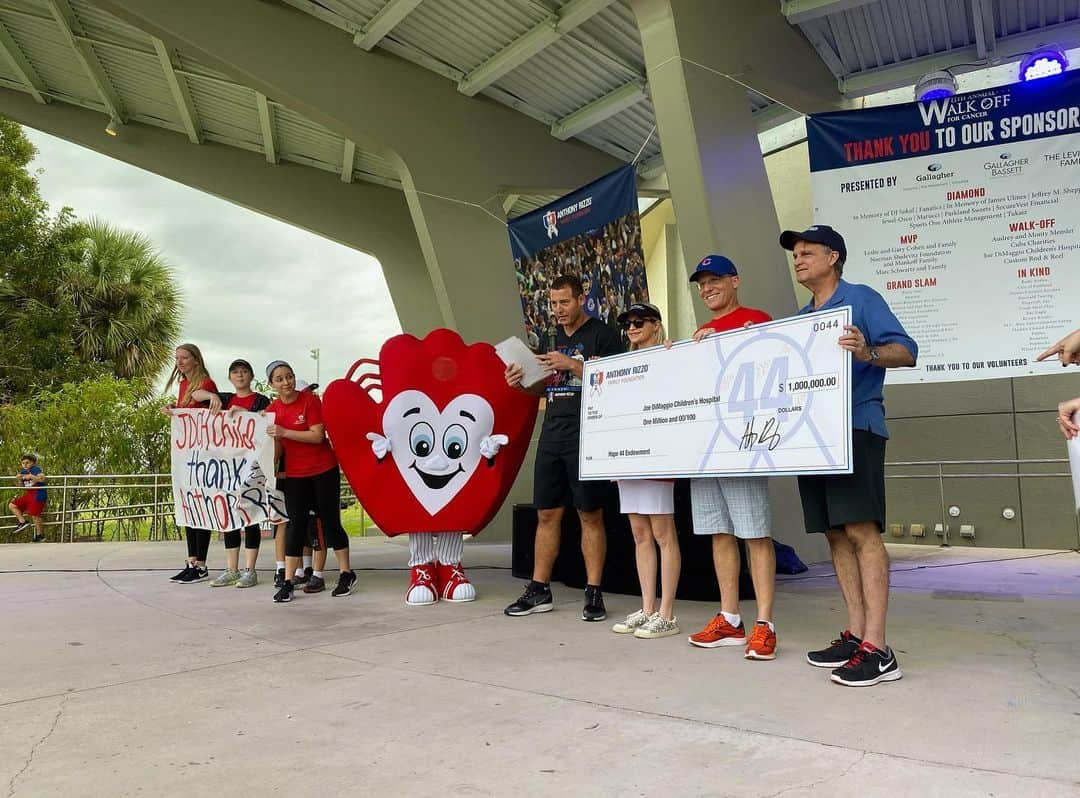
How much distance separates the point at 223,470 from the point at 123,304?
1383 centimetres

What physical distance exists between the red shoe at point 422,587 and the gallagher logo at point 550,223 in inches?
154

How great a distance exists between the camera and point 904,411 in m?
9.35

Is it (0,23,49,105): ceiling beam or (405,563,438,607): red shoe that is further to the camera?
(0,23,49,105): ceiling beam

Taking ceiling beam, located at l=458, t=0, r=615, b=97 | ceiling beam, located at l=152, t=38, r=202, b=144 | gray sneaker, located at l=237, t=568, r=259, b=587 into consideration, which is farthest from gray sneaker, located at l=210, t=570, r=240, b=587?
ceiling beam, located at l=152, t=38, r=202, b=144

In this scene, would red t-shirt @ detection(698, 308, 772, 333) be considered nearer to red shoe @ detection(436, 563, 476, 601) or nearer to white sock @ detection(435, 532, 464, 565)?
white sock @ detection(435, 532, 464, 565)

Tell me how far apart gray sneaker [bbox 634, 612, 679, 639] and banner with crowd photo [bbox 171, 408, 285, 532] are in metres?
2.96

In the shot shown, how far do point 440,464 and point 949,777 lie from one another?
3.44 metres

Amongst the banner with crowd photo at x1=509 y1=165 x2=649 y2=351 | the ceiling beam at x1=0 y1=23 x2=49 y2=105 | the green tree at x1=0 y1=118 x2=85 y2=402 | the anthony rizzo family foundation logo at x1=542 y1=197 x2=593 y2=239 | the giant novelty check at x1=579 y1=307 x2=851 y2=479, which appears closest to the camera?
the giant novelty check at x1=579 y1=307 x2=851 y2=479

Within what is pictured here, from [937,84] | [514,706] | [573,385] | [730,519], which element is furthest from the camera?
[937,84]

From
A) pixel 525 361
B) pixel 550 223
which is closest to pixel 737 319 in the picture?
pixel 525 361

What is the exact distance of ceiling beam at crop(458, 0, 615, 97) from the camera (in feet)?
23.5

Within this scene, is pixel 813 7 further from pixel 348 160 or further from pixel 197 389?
pixel 348 160

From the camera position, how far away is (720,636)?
11.7 feet

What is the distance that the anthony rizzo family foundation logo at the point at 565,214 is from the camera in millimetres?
7258
